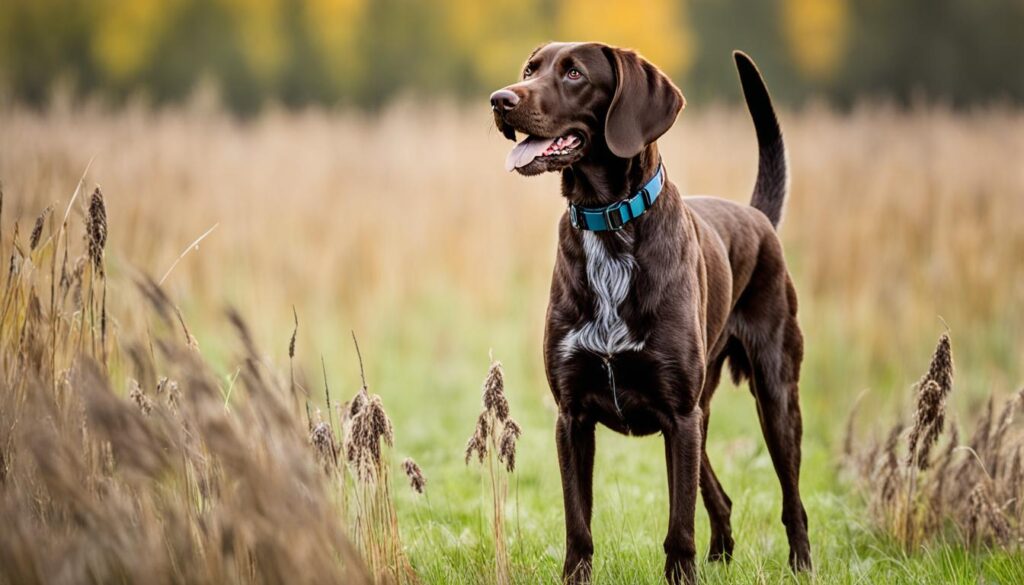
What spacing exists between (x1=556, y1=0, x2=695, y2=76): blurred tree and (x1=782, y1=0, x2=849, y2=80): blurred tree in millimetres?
3166

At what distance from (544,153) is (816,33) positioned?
2157 centimetres

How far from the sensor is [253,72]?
21859 millimetres

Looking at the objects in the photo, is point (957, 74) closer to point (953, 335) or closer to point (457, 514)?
point (953, 335)

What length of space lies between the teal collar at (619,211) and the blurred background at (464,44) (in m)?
15.7

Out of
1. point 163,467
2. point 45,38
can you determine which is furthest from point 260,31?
point 163,467

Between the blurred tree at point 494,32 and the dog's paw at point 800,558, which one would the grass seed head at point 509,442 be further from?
the blurred tree at point 494,32

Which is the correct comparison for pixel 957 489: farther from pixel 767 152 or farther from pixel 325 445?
pixel 325 445

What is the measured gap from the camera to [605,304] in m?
3.21

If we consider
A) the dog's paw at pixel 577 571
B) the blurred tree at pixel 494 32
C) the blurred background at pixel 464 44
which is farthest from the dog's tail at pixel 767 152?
the blurred tree at pixel 494 32

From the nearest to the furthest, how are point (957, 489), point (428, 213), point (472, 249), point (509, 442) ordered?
point (509, 442)
point (957, 489)
point (472, 249)
point (428, 213)

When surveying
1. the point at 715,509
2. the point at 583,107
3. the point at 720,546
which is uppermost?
the point at 583,107

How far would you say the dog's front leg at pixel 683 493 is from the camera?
127 inches

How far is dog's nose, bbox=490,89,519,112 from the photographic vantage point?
3109 mm

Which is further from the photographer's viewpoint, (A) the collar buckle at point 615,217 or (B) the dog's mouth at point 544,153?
(A) the collar buckle at point 615,217
